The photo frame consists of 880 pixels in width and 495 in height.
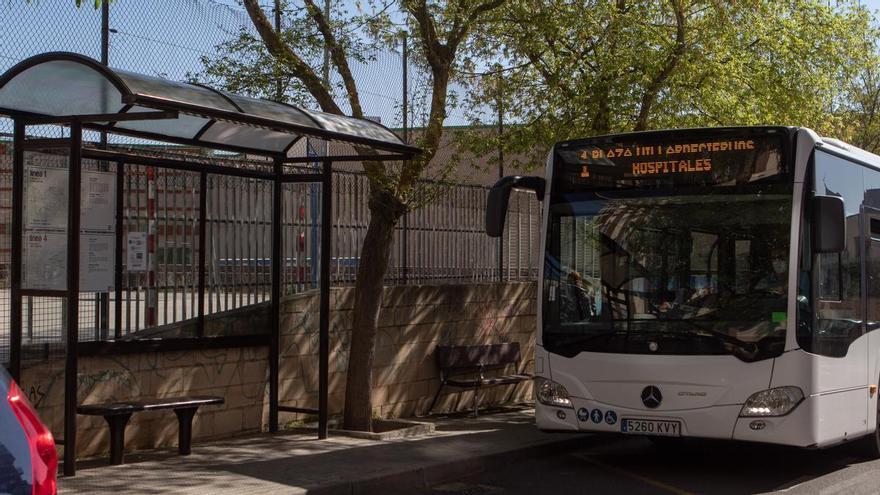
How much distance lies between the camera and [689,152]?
1013 cm

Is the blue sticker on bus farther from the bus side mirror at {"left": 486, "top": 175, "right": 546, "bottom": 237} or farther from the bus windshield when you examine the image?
the bus side mirror at {"left": 486, "top": 175, "right": 546, "bottom": 237}

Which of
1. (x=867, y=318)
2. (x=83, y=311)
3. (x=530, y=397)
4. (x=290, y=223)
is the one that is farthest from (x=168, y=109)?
(x=530, y=397)

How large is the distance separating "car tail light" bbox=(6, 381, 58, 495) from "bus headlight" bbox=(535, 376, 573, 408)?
6.74m

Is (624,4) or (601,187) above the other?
(624,4)

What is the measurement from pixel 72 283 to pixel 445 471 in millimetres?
3744

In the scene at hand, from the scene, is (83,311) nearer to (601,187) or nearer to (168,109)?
(168,109)

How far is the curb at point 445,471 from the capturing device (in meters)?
8.92

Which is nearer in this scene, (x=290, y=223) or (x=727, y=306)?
(x=727, y=306)

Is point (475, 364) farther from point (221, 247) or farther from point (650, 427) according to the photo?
point (650, 427)

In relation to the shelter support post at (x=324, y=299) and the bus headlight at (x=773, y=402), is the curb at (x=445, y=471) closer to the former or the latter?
the shelter support post at (x=324, y=299)

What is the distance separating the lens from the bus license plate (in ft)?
31.4

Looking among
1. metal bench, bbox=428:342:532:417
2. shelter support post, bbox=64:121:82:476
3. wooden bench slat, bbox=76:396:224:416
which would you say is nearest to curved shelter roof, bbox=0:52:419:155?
shelter support post, bbox=64:121:82:476

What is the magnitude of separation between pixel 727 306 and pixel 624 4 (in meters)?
5.94

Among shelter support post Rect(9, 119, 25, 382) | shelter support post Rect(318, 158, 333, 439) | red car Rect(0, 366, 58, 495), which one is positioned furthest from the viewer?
shelter support post Rect(318, 158, 333, 439)
